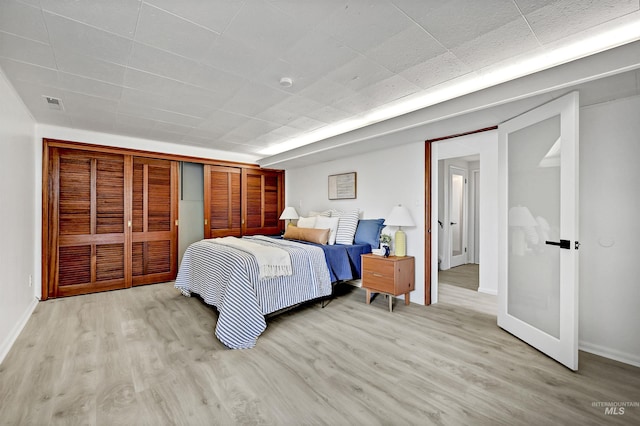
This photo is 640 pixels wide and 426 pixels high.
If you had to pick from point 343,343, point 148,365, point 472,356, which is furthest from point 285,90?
point 472,356

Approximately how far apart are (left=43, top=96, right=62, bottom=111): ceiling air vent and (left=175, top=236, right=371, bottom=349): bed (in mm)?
2177

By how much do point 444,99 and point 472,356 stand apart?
250 centimetres

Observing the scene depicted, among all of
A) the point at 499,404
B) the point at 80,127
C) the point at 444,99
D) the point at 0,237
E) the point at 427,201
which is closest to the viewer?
the point at 499,404

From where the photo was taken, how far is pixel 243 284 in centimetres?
274

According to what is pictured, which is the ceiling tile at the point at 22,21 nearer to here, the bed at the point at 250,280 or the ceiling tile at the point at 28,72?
the ceiling tile at the point at 28,72

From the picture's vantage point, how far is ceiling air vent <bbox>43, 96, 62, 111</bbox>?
2.99 meters

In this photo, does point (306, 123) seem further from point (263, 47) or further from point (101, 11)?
point (101, 11)

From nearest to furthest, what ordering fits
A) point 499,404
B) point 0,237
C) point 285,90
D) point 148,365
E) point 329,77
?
point 499,404, point 148,365, point 0,237, point 329,77, point 285,90

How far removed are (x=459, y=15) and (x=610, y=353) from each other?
2.91 m

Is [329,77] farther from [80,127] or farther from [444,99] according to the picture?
[80,127]

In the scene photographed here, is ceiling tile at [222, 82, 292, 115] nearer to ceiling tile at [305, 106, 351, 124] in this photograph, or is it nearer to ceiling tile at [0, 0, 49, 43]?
ceiling tile at [305, 106, 351, 124]

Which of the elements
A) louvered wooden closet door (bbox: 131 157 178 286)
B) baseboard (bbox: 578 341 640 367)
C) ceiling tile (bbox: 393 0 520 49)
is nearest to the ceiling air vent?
louvered wooden closet door (bbox: 131 157 178 286)

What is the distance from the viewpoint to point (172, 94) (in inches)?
115

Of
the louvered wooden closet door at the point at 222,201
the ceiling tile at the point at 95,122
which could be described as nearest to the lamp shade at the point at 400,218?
the louvered wooden closet door at the point at 222,201
